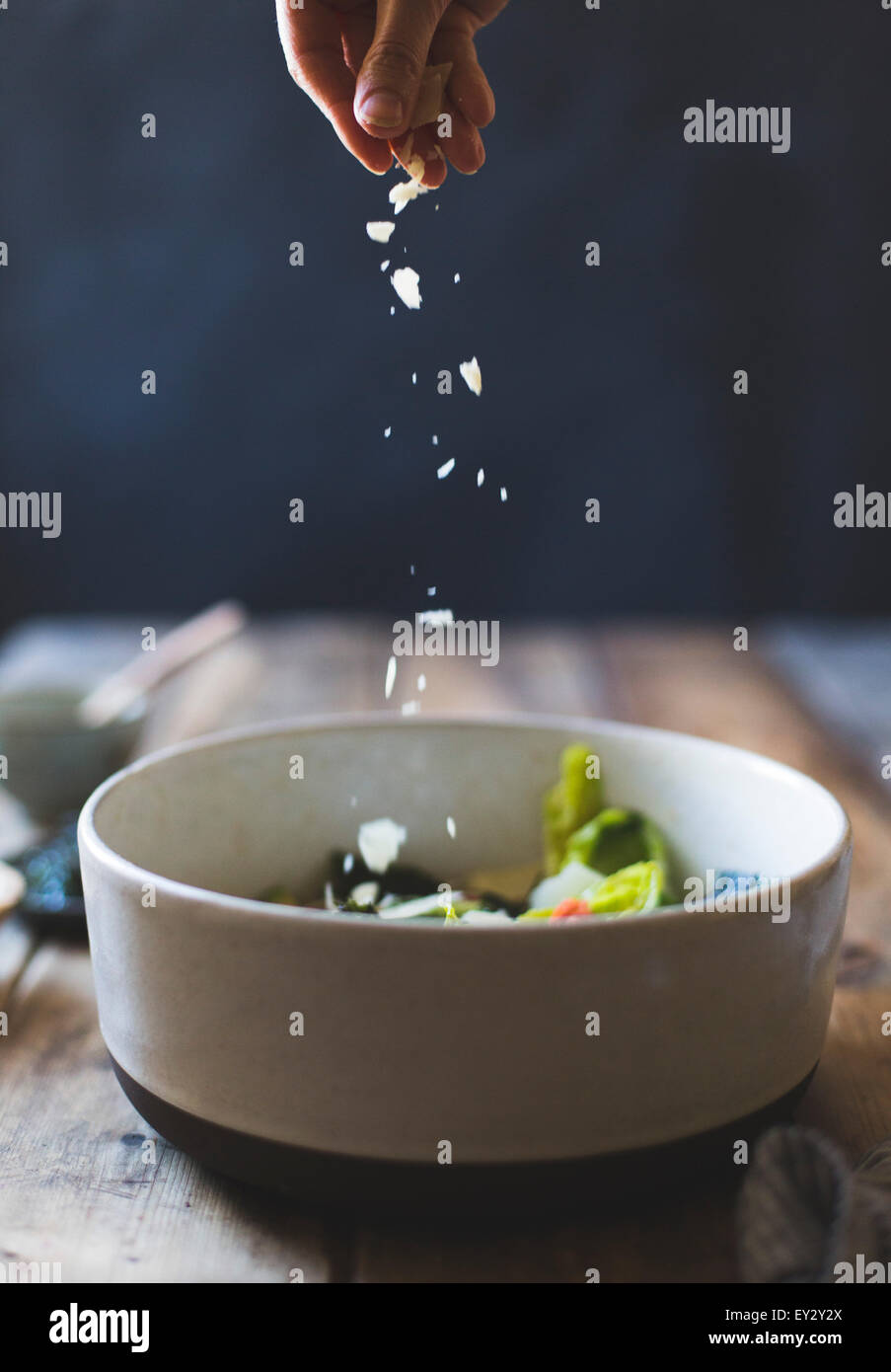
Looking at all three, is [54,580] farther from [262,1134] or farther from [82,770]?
[262,1134]

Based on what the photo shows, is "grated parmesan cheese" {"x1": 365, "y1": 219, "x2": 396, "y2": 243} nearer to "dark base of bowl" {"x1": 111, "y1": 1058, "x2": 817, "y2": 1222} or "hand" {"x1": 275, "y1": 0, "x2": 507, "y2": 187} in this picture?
"hand" {"x1": 275, "y1": 0, "x2": 507, "y2": 187}

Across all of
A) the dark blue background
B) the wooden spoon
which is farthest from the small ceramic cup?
the dark blue background

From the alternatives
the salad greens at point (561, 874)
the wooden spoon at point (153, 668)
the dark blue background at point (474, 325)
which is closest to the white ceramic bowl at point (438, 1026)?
the salad greens at point (561, 874)

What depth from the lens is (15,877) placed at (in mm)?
963

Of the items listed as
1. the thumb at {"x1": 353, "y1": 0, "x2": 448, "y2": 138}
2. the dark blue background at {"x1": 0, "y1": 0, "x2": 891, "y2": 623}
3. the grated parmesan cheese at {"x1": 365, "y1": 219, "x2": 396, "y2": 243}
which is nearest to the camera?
the thumb at {"x1": 353, "y1": 0, "x2": 448, "y2": 138}

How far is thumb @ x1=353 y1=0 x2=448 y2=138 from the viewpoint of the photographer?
0.81 meters

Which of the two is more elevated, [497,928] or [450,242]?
[450,242]

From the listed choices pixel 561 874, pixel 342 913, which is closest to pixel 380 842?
pixel 561 874

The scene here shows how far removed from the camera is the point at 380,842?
920mm

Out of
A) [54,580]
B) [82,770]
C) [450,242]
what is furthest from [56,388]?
[82,770]

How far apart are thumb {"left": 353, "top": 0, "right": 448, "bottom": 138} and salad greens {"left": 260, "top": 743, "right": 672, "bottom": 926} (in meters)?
0.46
